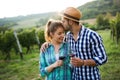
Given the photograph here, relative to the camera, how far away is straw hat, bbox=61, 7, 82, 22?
9.88 ft

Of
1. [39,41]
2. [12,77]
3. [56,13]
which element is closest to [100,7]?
[39,41]

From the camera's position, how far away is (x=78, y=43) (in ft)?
10.0

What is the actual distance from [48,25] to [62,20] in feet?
0.60

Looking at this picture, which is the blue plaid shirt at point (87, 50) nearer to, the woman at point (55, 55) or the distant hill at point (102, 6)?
the woman at point (55, 55)

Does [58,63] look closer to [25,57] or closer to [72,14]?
[72,14]

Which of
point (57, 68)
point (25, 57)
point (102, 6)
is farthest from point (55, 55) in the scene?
point (102, 6)

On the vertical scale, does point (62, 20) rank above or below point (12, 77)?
above

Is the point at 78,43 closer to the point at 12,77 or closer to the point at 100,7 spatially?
the point at 12,77

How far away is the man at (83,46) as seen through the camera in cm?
297

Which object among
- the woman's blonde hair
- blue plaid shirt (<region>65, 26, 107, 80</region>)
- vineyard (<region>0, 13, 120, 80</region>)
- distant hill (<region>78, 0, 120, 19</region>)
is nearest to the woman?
the woman's blonde hair

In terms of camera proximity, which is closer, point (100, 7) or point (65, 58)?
point (65, 58)

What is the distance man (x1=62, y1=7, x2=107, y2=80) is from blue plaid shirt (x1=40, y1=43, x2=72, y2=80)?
0.30 feet

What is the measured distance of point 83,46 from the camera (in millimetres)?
3031

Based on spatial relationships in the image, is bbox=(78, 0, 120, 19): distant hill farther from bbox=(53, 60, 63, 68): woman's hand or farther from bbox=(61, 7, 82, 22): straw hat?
bbox=(53, 60, 63, 68): woman's hand
